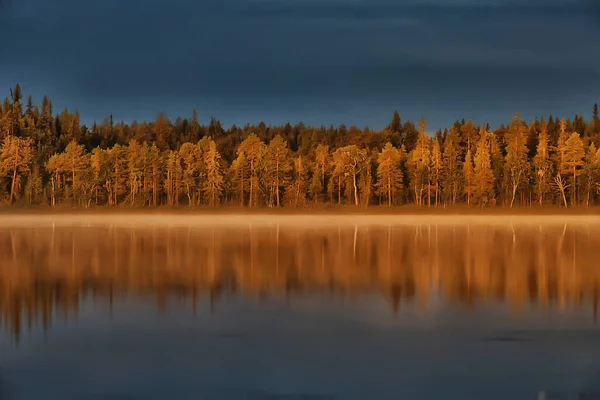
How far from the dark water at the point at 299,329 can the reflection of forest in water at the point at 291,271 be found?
110mm

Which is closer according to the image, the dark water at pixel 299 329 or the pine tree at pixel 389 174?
the dark water at pixel 299 329

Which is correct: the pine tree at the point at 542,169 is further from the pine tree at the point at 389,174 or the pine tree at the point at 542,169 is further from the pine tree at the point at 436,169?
the pine tree at the point at 389,174

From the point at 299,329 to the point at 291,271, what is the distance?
1083cm

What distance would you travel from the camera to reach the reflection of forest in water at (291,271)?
2084 centimetres

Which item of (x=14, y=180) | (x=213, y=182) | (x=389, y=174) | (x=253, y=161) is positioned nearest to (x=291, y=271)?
(x=389, y=174)

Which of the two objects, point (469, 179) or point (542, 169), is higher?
point (542, 169)

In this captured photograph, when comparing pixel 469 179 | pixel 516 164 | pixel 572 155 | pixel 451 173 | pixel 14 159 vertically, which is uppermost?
pixel 14 159

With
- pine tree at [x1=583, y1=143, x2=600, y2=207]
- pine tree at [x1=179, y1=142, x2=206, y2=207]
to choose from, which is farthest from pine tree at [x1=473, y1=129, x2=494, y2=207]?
pine tree at [x1=179, y1=142, x2=206, y2=207]

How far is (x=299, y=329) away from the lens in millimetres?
15984

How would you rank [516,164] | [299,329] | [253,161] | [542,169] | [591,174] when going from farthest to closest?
[253,161] → [516,164] → [542,169] → [591,174] → [299,329]

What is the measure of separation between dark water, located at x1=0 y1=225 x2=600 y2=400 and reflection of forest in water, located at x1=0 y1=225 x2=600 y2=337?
110 mm

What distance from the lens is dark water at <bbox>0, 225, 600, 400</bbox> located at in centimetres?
1187

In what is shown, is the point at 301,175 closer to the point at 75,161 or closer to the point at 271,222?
the point at 75,161

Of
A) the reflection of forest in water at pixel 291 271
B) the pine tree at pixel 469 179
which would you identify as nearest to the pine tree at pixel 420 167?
the pine tree at pixel 469 179
